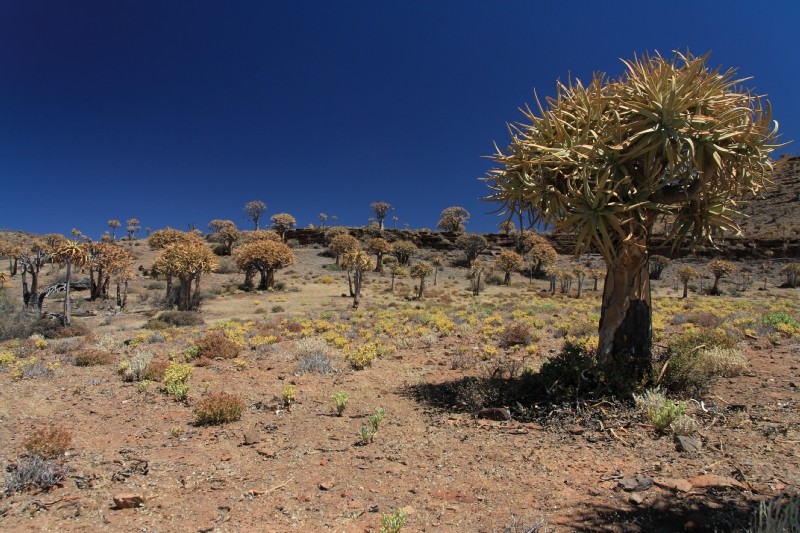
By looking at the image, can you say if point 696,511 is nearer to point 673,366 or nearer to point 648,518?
point 648,518

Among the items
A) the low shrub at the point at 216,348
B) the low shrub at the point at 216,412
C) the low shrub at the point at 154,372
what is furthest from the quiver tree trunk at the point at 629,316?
the low shrub at the point at 216,348

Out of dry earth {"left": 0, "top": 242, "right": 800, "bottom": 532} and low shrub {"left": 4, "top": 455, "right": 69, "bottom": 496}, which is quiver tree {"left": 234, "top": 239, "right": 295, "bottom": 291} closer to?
dry earth {"left": 0, "top": 242, "right": 800, "bottom": 532}

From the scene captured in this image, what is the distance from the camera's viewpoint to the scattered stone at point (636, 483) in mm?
4105

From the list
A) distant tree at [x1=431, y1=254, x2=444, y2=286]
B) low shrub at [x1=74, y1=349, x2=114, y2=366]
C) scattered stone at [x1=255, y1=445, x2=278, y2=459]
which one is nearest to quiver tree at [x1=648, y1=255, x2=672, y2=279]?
distant tree at [x1=431, y1=254, x2=444, y2=286]

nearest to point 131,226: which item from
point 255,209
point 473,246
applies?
point 255,209

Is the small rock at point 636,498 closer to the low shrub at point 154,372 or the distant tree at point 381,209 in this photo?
the low shrub at point 154,372

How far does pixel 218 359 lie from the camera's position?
1211cm

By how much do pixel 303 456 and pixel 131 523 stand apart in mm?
1980

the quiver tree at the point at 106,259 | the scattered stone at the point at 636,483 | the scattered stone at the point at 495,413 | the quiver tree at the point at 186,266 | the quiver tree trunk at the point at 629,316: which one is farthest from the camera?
the quiver tree at the point at 106,259

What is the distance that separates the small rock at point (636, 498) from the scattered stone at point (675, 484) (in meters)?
0.27

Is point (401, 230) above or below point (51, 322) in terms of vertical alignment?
above

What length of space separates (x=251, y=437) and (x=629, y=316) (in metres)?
5.74

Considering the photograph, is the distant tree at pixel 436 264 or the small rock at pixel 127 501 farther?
the distant tree at pixel 436 264

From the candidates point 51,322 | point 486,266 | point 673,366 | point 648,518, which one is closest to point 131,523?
point 648,518
